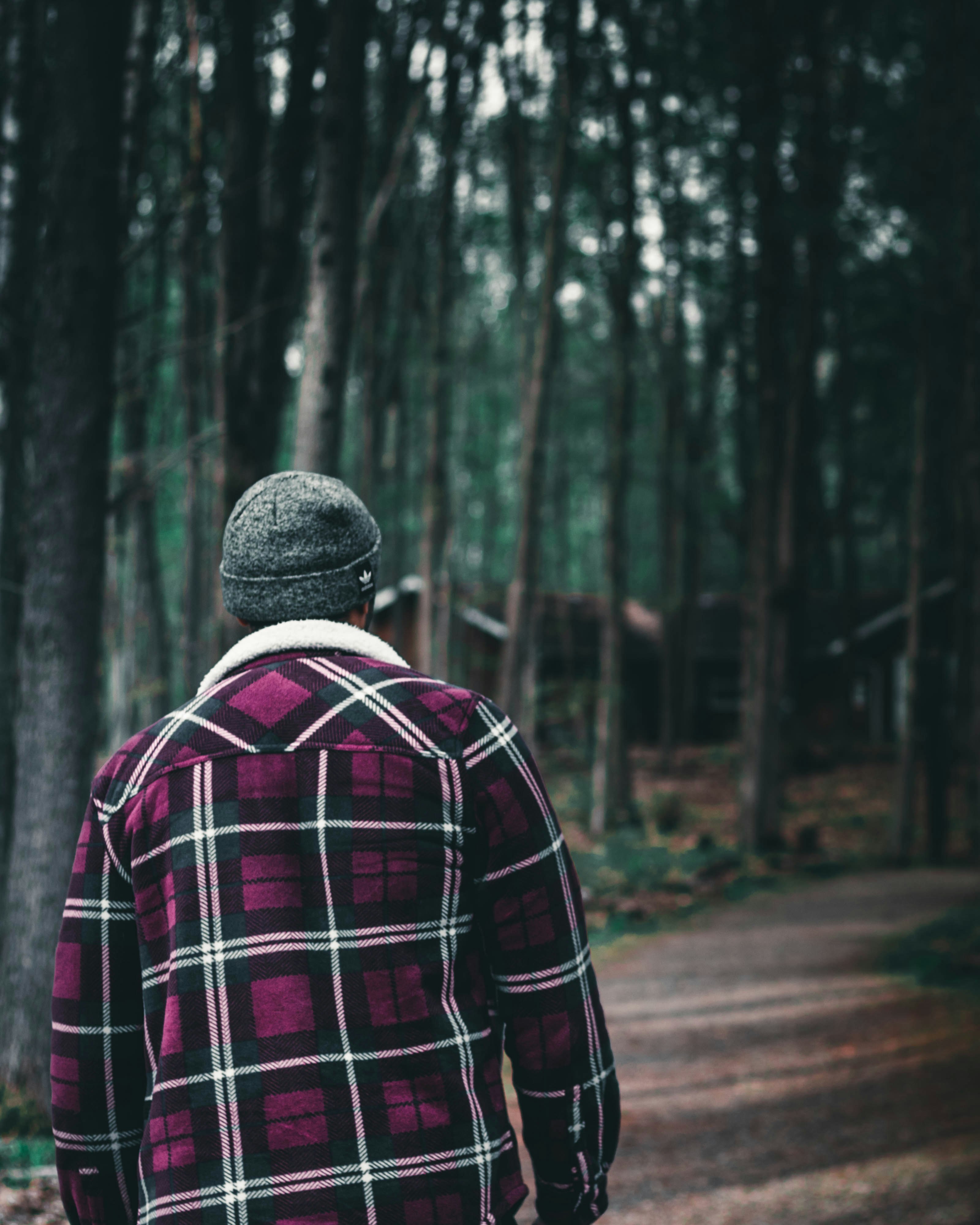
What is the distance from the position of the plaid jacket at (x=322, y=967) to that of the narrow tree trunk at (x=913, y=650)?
12426 millimetres

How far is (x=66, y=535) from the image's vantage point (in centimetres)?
515

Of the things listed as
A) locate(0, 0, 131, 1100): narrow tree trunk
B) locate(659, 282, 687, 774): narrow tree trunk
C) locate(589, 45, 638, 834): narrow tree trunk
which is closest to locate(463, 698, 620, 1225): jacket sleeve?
locate(0, 0, 131, 1100): narrow tree trunk

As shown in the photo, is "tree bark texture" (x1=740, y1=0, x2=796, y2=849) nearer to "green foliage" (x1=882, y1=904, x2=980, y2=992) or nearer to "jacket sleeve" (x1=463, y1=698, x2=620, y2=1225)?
"green foliage" (x1=882, y1=904, x2=980, y2=992)

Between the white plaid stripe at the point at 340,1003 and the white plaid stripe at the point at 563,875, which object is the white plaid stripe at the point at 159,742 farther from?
the white plaid stripe at the point at 563,875

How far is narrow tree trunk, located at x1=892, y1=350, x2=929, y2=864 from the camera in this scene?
13141mm

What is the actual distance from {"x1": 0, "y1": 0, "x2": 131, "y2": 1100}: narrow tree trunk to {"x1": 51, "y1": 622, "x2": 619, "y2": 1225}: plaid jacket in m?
3.60

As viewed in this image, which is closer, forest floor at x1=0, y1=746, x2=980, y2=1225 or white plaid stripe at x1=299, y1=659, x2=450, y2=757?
white plaid stripe at x1=299, y1=659, x2=450, y2=757

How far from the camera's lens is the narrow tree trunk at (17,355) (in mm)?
6324

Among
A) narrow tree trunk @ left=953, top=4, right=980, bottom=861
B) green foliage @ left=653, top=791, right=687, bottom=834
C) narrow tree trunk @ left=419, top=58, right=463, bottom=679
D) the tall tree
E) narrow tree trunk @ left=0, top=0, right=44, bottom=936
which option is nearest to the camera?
narrow tree trunk @ left=0, top=0, right=44, bottom=936

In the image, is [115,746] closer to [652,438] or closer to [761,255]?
[761,255]

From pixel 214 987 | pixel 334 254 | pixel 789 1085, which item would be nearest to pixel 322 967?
pixel 214 987

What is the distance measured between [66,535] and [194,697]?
3785mm

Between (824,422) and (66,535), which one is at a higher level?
(824,422)

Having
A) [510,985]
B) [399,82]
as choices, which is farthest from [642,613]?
[510,985]
